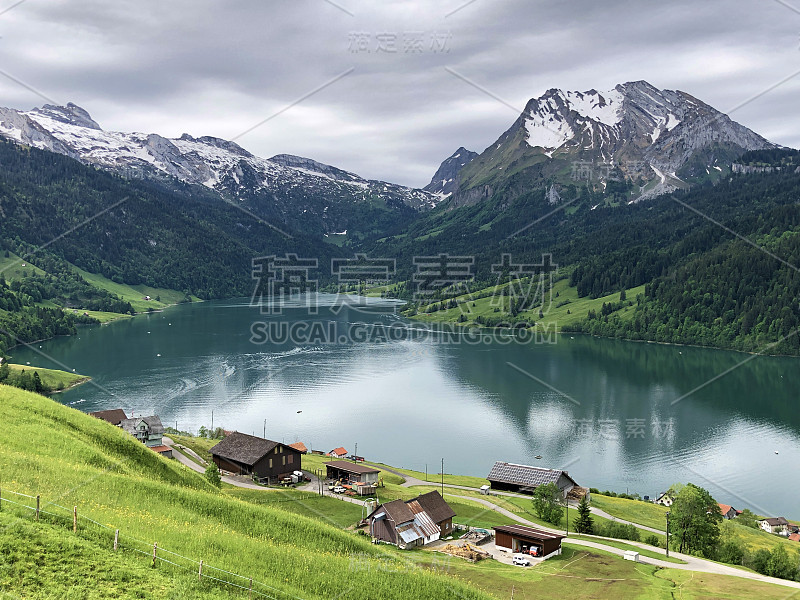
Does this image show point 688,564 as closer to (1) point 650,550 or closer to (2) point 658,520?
(1) point 650,550

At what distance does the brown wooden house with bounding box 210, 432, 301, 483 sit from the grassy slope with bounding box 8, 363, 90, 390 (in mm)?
57572

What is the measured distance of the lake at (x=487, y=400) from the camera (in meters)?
75.0

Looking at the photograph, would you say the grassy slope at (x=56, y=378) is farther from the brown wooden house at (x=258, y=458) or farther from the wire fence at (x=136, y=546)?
the wire fence at (x=136, y=546)

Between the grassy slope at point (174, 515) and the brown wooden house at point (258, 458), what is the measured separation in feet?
82.2

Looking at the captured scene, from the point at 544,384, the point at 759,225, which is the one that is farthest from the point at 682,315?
the point at 544,384

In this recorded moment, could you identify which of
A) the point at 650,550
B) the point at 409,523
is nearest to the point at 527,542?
the point at 409,523

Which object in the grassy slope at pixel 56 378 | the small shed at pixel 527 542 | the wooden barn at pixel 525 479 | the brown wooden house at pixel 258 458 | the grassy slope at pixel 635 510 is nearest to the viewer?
the small shed at pixel 527 542

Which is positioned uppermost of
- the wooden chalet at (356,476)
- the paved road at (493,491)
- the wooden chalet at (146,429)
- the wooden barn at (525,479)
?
the wooden chalet at (146,429)

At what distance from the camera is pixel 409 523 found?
4200 centimetres

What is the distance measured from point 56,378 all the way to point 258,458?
67416mm

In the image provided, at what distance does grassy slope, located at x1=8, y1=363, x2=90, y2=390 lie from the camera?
10188 cm

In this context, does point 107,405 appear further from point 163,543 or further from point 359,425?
point 163,543

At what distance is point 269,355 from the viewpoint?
14050 cm

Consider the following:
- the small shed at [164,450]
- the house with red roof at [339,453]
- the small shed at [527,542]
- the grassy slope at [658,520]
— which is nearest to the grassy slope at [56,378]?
the small shed at [164,450]
